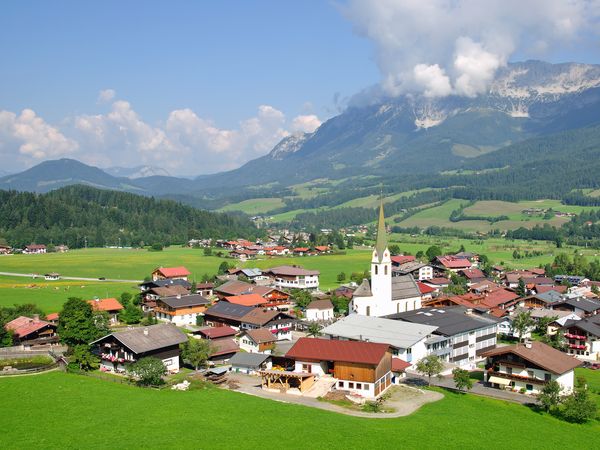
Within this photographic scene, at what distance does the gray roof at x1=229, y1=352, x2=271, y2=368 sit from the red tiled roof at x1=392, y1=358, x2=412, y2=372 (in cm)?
942

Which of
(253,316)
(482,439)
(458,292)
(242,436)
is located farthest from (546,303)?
(242,436)

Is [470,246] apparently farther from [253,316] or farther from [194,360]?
[194,360]

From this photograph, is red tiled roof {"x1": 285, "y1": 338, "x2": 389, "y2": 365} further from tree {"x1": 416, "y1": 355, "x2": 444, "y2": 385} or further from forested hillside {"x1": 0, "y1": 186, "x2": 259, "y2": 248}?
forested hillside {"x1": 0, "y1": 186, "x2": 259, "y2": 248}

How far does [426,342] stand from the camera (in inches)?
1954

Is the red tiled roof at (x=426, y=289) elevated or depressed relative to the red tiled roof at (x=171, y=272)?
depressed

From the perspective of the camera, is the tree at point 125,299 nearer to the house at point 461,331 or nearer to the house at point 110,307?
the house at point 110,307

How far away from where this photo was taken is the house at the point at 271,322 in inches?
2377

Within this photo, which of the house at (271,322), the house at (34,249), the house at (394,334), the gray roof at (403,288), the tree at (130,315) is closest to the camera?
the house at (394,334)

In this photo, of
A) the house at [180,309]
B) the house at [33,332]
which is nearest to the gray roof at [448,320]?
the house at [180,309]

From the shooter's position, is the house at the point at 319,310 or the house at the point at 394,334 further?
the house at the point at 319,310

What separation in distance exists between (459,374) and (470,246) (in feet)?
385

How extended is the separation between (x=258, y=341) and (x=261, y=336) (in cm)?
114

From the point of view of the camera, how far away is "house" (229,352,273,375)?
149 ft

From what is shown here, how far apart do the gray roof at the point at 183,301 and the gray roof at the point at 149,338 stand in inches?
739
